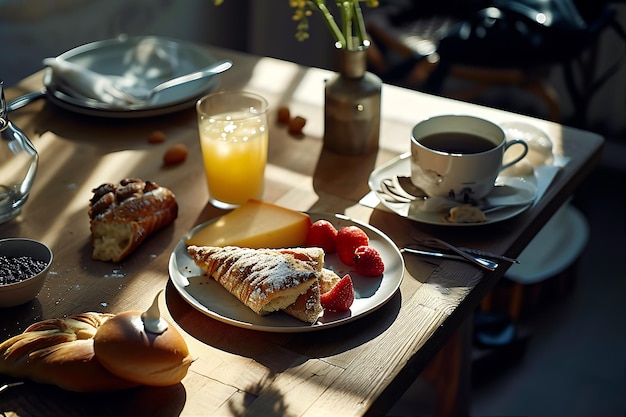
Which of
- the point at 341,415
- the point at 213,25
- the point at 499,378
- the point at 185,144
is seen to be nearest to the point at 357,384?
the point at 341,415

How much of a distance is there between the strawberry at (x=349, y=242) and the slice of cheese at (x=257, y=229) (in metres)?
0.06

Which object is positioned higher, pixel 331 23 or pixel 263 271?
pixel 331 23

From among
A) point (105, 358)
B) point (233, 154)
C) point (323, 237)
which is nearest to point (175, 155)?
point (233, 154)

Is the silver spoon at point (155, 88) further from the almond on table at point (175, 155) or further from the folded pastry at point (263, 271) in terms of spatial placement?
the folded pastry at point (263, 271)

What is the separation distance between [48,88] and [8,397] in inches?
35.8

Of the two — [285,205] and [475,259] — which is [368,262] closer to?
[475,259]

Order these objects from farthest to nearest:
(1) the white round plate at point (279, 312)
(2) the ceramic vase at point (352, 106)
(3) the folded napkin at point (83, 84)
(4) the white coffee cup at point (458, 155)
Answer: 1. (3) the folded napkin at point (83, 84)
2. (2) the ceramic vase at point (352, 106)
3. (4) the white coffee cup at point (458, 155)
4. (1) the white round plate at point (279, 312)

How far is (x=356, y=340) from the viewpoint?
98cm

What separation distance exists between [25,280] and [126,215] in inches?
8.2

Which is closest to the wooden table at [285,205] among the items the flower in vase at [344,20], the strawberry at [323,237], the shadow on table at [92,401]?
the shadow on table at [92,401]

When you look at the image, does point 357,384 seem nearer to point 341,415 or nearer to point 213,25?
point 341,415

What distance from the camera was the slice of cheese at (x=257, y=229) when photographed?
1.15 metres

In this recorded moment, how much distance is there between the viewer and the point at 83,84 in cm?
162

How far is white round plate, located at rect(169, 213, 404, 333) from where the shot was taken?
3.24ft
